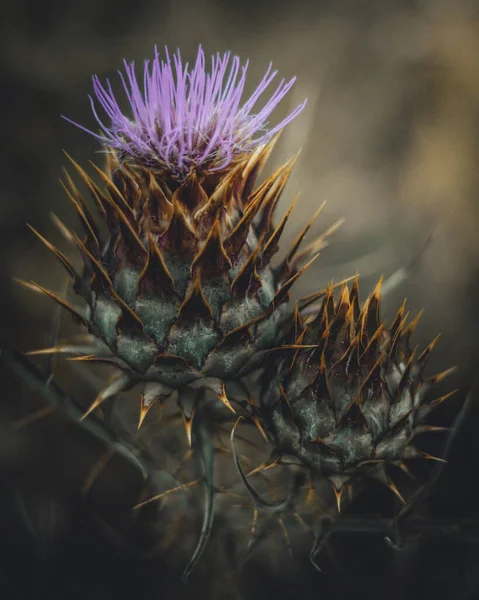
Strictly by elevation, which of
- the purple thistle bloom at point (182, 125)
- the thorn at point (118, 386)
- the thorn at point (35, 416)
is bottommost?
the thorn at point (35, 416)

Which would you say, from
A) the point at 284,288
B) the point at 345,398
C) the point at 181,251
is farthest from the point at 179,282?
the point at 345,398

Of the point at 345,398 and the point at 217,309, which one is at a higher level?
the point at 217,309

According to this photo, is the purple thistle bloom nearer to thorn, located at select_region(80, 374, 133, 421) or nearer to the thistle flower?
the thistle flower

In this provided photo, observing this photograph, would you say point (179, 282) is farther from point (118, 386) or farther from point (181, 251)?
point (118, 386)

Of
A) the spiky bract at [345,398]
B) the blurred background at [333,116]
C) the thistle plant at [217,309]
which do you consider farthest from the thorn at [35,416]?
the spiky bract at [345,398]

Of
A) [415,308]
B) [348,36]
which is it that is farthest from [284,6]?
[415,308]

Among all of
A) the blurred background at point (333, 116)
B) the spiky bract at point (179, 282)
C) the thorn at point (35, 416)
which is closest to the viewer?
the spiky bract at point (179, 282)

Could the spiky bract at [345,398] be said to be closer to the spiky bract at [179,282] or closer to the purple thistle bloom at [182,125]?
the spiky bract at [179,282]

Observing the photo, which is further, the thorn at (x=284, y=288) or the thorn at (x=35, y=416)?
the thorn at (x=35, y=416)
